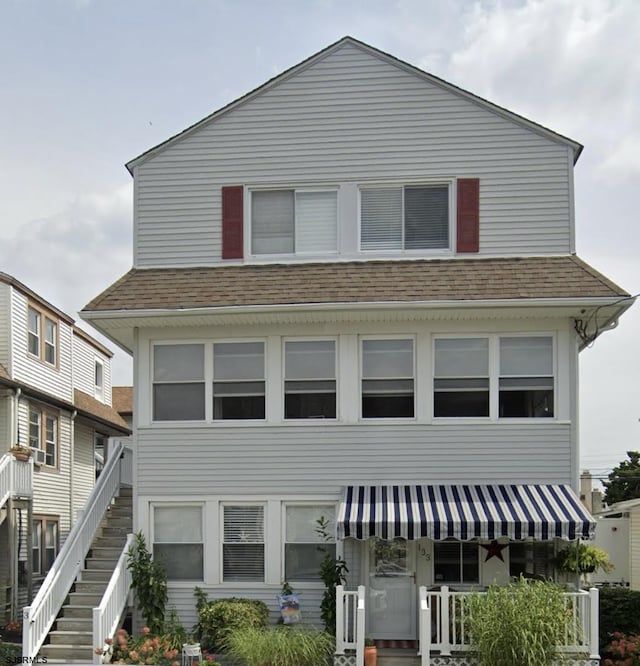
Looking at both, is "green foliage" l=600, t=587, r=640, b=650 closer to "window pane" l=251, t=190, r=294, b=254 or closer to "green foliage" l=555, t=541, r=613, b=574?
"green foliage" l=555, t=541, r=613, b=574

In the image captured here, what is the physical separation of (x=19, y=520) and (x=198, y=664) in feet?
34.3

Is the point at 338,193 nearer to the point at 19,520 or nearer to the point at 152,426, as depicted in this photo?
the point at 152,426

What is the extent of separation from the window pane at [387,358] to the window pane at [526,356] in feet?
5.14

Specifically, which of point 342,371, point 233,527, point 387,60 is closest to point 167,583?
point 233,527

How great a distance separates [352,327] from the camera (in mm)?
16078

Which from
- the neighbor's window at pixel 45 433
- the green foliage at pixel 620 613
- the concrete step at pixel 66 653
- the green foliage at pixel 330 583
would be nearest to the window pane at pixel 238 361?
the green foliage at pixel 330 583

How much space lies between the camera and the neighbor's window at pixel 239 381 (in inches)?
642

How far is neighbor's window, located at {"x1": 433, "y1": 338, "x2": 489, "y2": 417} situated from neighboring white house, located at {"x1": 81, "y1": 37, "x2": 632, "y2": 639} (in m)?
0.03

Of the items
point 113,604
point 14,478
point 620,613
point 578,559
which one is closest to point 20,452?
point 14,478

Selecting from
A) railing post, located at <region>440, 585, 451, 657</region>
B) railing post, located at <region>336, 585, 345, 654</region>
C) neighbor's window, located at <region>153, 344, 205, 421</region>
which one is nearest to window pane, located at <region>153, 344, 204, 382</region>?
neighbor's window, located at <region>153, 344, 205, 421</region>

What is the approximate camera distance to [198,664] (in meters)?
13.6

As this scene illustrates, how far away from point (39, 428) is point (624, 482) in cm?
3276

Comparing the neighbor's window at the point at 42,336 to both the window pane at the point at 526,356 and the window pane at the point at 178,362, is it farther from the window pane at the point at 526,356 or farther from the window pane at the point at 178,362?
the window pane at the point at 526,356

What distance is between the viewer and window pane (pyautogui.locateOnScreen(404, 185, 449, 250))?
16562 mm
